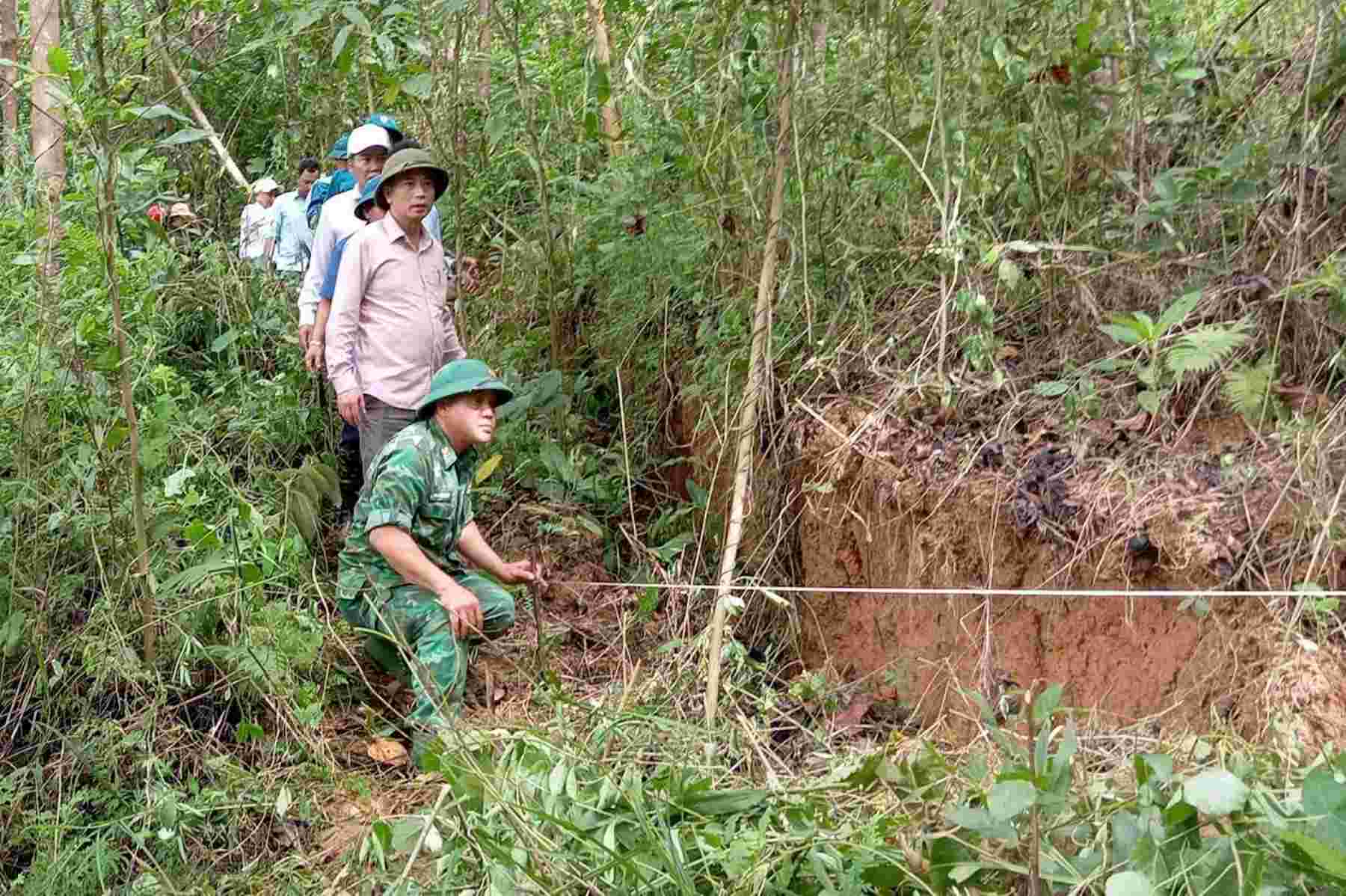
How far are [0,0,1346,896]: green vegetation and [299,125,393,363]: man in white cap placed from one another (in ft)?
1.08

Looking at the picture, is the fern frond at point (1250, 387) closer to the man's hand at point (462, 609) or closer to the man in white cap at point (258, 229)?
the man's hand at point (462, 609)

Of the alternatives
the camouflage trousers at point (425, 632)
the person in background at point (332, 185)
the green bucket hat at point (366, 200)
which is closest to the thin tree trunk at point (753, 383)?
the camouflage trousers at point (425, 632)

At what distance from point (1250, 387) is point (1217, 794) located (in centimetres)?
193

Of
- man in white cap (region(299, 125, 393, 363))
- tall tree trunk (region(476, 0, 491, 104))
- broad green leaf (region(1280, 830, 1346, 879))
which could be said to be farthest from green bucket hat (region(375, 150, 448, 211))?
broad green leaf (region(1280, 830, 1346, 879))

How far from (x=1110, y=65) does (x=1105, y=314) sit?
1330 millimetres

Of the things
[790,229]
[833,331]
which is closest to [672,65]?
[790,229]

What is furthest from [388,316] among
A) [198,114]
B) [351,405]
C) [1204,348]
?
[198,114]

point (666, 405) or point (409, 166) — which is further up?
point (409, 166)

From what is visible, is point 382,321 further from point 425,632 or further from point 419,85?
point 425,632

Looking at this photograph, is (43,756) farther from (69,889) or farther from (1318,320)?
(1318,320)

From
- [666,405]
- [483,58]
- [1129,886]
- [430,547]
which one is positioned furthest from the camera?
[483,58]

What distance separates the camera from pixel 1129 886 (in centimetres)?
265

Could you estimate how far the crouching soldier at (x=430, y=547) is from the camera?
15.5 feet

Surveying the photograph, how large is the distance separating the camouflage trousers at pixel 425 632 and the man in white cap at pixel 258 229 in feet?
Result: 10.3
